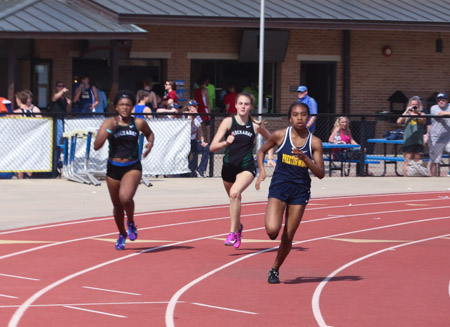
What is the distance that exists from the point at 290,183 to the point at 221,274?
4.09 ft

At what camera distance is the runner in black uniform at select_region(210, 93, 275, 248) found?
13141 mm

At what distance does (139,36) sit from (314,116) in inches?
240

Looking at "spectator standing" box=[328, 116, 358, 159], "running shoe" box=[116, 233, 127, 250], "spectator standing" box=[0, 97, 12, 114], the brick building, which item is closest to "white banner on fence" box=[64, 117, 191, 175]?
"spectator standing" box=[0, 97, 12, 114]

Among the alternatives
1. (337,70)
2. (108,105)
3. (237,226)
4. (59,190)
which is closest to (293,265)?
(237,226)

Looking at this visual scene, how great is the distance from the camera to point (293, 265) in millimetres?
12117

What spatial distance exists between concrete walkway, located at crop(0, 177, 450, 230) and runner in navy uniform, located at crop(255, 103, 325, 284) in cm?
532

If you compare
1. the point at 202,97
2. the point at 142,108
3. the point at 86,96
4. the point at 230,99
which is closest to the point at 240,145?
the point at 142,108

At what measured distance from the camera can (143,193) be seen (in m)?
19.8

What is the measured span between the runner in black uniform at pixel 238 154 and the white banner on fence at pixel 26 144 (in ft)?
28.7

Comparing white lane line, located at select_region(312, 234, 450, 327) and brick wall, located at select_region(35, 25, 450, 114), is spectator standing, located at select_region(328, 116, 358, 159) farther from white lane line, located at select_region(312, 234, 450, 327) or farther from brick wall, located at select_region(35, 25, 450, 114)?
white lane line, located at select_region(312, 234, 450, 327)

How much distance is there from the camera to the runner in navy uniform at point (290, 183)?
423 inches

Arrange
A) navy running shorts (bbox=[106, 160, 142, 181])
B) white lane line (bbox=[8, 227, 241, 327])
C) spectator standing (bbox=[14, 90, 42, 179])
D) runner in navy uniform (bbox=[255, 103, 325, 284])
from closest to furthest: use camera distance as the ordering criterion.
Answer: white lane line (bbox=[8, 227, 241, 327])
runner in navy uniform (bbox=[255, 103, 325, 284])
navy running shorts (bbox=[106, 160, 142, 181])
spectator standing (bbox=[14, 90, 42, 179])

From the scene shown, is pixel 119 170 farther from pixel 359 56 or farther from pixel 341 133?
pixel 359 56

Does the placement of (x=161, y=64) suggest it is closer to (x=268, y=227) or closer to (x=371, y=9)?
(x=371, y=9)
